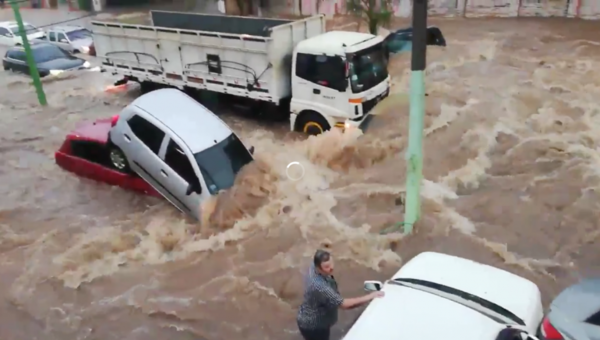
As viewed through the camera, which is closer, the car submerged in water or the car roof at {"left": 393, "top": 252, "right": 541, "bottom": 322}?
the car roof at {"left": 393, "top": 252, "right": 541, "bottom": 322}

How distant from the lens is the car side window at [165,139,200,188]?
7805 millimetres

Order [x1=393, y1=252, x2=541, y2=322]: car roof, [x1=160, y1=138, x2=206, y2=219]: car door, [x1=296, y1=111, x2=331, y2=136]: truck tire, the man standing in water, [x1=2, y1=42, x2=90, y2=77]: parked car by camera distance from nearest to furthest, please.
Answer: [x1=393, y1=252, x2=541, y2=322]: car roof
the man standing in water
[x1=160, y1=138, x2=206, y2=219]: car door
[x1=296, y1=111, x2=331, y2=136]: truck tire
[x1=2, y1=42, x2=90, y2=77]: parked car

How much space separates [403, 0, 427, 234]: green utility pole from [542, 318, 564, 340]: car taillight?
3210mm

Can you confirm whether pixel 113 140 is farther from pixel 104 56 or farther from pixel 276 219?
pixel 104 56

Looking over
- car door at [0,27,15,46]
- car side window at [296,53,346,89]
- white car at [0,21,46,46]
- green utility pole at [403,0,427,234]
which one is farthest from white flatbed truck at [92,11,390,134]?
car door at [0,27,15,46]

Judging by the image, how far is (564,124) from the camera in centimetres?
1081

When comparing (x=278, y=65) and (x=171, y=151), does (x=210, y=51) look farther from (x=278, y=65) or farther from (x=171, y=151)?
(x=171, y=151)

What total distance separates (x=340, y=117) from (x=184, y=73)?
13.8ft

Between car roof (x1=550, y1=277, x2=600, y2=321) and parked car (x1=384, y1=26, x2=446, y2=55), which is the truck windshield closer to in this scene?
parked car (x1=384, y1=26, x2=446, y2=55)

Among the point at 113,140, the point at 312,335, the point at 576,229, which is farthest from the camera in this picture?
the point at 113,140

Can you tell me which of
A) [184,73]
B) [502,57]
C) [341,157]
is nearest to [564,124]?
[341,157]

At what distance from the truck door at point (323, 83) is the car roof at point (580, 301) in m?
6.34

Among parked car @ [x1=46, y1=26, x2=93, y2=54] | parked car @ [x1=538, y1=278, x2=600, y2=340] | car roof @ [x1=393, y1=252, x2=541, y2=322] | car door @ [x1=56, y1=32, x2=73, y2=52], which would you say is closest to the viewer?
parked car @ [x1=538, y1=278, x2=600, y2=340]

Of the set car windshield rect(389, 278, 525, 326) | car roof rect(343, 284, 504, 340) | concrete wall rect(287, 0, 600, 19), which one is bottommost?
concrete wall rect(287, 0, 600, 19)
